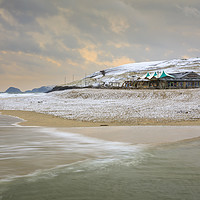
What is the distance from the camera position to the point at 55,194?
14.2 feet

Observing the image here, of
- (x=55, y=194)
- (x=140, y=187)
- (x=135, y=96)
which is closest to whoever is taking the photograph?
(x=55, y=194)

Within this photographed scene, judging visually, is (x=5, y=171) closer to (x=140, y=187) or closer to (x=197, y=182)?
(x=140, y=187)

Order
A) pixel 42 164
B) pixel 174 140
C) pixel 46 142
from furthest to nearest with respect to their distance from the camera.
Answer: pixel 174 140 → pixel 46 142 → pixel 42 164

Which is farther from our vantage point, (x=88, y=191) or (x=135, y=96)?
(x=135, y=96)

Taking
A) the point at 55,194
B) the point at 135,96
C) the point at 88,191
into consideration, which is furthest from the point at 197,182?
the point at 135,96

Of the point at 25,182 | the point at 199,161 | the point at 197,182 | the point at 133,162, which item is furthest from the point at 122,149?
the point at 25,182

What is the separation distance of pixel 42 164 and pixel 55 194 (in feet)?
7.23

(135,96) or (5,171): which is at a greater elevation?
(135,96)

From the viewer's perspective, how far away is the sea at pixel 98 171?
436 cm

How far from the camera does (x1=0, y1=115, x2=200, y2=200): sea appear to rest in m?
4.36

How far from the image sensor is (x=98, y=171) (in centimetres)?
577

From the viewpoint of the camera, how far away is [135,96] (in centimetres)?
4088

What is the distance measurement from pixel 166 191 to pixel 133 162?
223 cm

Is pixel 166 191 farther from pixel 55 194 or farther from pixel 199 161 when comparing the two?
pixel 199 161
